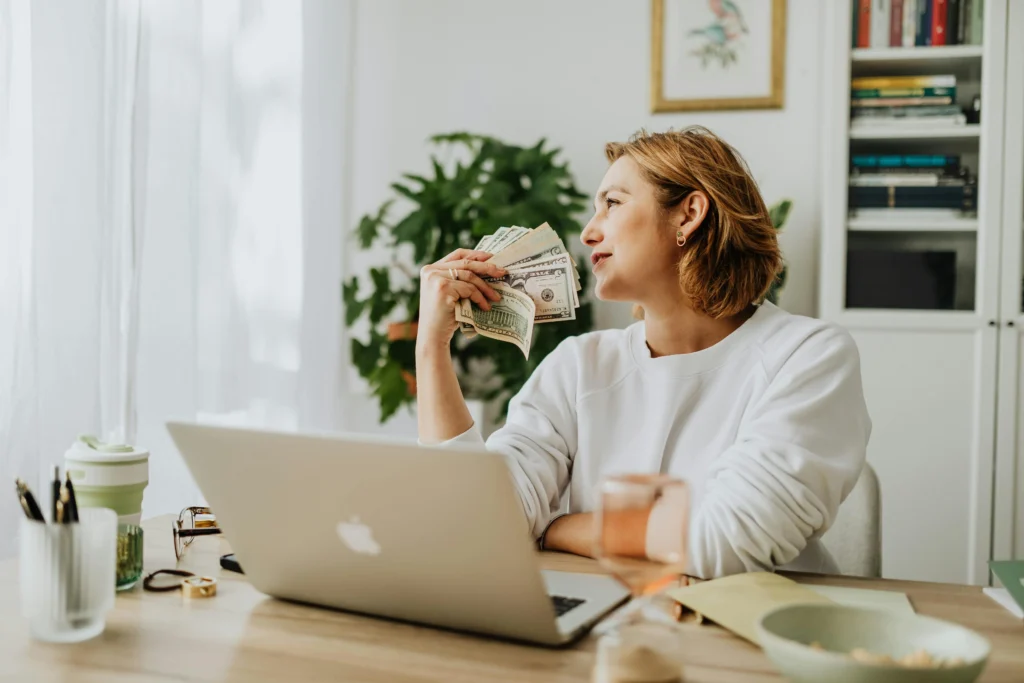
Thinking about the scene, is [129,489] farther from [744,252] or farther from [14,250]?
[744,252]

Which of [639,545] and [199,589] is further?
[199,589]

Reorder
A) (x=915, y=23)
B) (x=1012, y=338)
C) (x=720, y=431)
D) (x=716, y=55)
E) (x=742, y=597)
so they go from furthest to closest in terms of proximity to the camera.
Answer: (x=716, y=55), (x=915, y=23), (x=1012, y=338), (x=720, y=431), (x=742, y=597)

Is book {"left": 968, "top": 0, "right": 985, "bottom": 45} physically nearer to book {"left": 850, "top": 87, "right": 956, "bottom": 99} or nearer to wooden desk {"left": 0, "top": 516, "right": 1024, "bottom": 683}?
book {"left": 850, "top": 87, "right": 956, "bottom": 99}

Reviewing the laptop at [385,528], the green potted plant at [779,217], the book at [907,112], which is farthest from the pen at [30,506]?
the book at [907,112]

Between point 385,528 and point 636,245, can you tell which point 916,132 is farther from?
point 385,528

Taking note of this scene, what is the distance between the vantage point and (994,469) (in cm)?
269

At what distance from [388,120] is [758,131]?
1.37 metres

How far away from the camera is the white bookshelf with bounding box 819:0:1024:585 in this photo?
2670mm

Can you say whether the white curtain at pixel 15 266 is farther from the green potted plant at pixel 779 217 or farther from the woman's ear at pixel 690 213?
the green potted plant at pixel 779 217

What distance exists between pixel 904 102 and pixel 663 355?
1685mm

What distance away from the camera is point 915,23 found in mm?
2770

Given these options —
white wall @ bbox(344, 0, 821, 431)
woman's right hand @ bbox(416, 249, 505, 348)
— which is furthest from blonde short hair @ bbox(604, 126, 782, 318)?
white wall @ bbox(344, 0, 821, 431)

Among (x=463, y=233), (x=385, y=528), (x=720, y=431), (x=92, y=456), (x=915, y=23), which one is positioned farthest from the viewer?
(x=463, y=233)

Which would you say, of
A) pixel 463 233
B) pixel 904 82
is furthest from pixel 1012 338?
pixel 463 233
